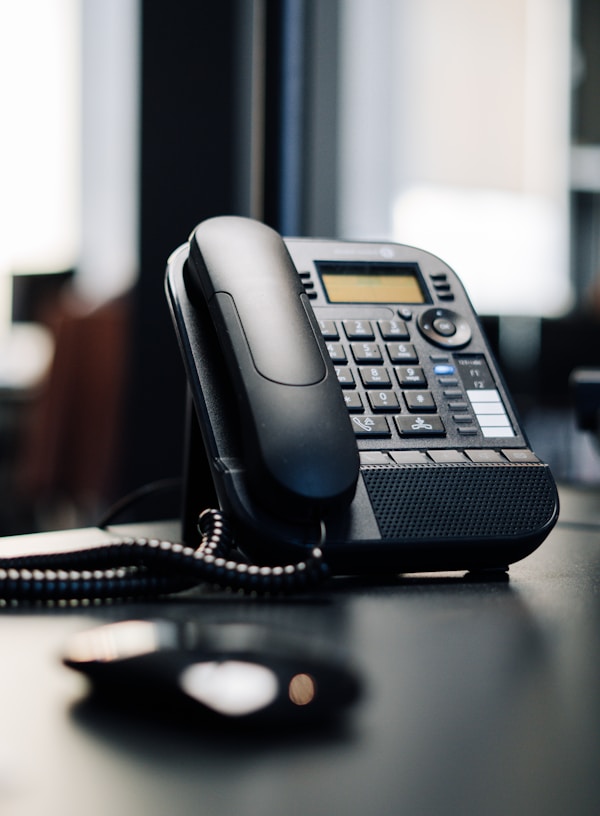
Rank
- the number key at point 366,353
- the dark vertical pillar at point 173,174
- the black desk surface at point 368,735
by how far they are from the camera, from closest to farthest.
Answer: the black desk surface at point 368,735, the number key at point 366,353, the dark vertical pillar at point 173,174

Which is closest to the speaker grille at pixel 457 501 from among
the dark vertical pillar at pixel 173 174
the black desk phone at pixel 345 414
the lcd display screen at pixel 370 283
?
the black desk phone at pixel 345 414

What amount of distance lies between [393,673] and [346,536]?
0.13 metres

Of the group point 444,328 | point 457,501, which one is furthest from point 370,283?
point 457,501

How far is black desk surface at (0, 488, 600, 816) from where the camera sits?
0.64ft

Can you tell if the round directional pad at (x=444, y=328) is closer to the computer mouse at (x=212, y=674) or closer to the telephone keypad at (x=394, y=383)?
the telephone keypad at (x=394, y=383)

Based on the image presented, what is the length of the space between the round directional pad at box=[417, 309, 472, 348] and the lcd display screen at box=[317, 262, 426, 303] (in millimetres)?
16

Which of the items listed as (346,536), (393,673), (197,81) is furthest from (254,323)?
(197,81)

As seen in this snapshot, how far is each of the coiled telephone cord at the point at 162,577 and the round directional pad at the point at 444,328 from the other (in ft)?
0.52

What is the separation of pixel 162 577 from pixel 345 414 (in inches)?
4.4

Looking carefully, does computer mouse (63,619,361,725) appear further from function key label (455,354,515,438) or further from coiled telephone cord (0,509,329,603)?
function key label (455,354,515,438)

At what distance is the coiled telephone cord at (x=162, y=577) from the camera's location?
0.40 meters

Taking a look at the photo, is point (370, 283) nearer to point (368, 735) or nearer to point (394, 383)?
point (394, 383)

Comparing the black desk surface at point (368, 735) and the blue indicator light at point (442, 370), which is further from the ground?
the blue indicator light at point (442, 370)

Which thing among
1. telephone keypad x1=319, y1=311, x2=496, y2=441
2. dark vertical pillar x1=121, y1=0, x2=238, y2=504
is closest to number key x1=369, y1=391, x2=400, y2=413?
telephone keypad x1=319, y1=311, x2=496, y2=441
